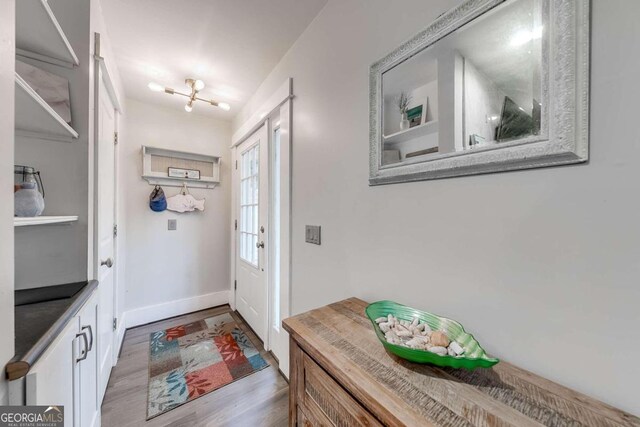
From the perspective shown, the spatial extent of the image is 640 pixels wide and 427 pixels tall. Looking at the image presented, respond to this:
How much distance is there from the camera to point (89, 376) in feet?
3.47

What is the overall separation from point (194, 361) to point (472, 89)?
8.03 feet

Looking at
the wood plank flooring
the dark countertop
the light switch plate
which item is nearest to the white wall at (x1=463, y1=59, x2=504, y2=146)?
the light switch plate

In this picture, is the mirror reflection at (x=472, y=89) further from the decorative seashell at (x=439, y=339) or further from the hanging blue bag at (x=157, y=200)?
the hanging blue bag at (x=157, y=200)

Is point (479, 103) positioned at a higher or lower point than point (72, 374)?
higher

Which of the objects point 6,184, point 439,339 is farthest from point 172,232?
point 439,339

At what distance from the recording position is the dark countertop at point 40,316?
0.57 m

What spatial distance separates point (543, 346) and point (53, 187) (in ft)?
6.65

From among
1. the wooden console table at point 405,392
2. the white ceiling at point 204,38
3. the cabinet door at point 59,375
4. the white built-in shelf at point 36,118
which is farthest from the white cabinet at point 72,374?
the white ceiling at point 204,38

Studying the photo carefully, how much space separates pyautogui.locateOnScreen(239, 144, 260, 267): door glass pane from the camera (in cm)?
235

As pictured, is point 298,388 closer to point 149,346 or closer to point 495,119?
point 495,119

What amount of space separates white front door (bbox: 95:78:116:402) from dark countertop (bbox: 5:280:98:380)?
0.31 m

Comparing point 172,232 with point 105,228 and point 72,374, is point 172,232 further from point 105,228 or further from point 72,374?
point 72,374

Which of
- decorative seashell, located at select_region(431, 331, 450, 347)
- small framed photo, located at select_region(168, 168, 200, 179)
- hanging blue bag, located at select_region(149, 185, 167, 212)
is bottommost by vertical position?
decorative seashell, located at select_region(431, 331, 450, 347)

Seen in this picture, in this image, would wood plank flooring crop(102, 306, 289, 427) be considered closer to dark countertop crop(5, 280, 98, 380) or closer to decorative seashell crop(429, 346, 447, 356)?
dark countertop crop(5, 280, 98, 380)
